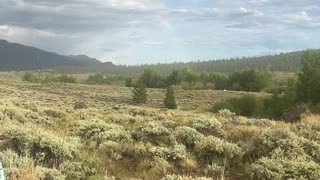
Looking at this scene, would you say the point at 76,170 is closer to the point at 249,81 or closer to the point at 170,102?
the point at 170,102

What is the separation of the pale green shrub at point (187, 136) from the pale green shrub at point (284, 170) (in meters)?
2.13

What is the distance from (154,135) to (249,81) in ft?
361

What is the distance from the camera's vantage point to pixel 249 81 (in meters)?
118

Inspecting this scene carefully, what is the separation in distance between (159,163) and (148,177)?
2.03 feet

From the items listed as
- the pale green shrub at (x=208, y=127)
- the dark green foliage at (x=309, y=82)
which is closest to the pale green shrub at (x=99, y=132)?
the pale green shrub at (x=208, y=127)

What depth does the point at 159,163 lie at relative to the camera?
851 cm

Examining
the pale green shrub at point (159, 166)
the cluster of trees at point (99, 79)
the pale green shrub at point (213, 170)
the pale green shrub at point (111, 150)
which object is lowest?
the cluster of trees at point (99, 79)

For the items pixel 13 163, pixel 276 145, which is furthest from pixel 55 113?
pixel 13 163

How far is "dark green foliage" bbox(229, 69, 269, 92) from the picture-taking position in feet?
374

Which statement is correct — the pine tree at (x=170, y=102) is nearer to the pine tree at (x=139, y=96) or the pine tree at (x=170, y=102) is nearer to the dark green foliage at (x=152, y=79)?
the pine tree at (x=139, y=96)

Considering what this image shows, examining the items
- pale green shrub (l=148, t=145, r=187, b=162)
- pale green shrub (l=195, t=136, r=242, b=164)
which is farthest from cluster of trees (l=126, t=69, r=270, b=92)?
pale green shrub (l=148, t=145, r=187, b=162)

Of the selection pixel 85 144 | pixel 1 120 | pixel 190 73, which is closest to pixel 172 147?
pixel 85 144

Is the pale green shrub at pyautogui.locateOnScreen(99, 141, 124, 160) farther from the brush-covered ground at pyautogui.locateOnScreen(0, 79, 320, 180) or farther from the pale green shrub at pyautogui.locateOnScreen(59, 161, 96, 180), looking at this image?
the pale green shrub at pyautogui.locateOnScreen(59, 161, 96, 180)

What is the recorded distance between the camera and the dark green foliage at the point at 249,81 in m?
114
